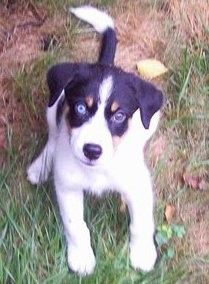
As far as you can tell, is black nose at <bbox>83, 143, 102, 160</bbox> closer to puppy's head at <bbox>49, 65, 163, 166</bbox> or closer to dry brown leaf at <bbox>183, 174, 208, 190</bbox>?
puppy's head at <bbox>49, 65, 163, 166</bbox>

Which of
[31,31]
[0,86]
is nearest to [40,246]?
[0,86]

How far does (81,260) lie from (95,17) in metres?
1.38

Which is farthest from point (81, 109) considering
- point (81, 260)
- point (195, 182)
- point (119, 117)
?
point (195, 182)

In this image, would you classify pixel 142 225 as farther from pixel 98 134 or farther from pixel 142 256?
pixel 98 134

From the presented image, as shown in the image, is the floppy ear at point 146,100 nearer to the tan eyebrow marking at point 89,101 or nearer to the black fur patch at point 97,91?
the black fur patch at point 97,91

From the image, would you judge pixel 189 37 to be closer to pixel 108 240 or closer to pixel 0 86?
pixel 0 86

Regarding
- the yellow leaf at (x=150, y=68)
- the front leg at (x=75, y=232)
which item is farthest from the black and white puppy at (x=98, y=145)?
the yellow leaf at (x=150, y=68)

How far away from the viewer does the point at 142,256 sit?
4.30 meters

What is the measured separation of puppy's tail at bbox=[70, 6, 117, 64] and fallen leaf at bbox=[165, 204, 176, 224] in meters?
0.79

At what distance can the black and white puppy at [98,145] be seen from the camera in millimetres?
3740

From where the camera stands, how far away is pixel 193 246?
14.6 feet

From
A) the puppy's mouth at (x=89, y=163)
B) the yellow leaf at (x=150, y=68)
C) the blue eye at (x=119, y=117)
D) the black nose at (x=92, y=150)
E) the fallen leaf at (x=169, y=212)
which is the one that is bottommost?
the fallen leaf at (x=169, y=212)

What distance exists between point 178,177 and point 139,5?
4.10ft

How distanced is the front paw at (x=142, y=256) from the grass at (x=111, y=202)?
34 mm
